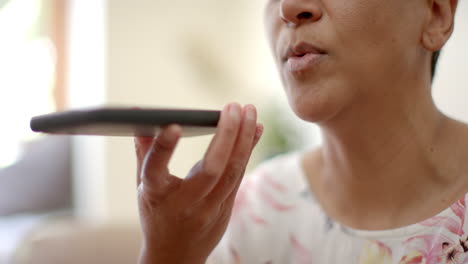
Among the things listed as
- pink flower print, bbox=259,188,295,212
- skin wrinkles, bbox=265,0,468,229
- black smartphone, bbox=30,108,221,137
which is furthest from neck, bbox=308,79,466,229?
black smartphone, bbox=30,108,221,137

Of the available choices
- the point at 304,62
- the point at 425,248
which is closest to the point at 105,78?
the point at 304,62

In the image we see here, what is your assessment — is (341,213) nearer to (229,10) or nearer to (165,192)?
(165,192)

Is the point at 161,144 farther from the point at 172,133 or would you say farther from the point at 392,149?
the point at 392,149

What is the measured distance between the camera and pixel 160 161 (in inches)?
17.6

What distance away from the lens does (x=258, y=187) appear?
0.87m

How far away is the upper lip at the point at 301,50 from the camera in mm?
572

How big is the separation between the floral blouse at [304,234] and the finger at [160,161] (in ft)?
1.11

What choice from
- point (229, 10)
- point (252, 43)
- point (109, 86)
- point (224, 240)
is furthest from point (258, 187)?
point (229, 10)

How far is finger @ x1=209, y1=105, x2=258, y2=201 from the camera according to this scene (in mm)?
477

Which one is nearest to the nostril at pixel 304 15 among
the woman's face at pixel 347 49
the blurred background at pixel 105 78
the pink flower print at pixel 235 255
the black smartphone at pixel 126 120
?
the woman's face at pixel 347 49

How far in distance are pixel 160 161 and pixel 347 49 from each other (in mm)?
Answer: 291

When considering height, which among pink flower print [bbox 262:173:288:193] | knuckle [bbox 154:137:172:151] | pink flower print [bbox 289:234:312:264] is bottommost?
pink flower print [bbox 289:234:312:264]

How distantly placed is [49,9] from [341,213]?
9.00 ft

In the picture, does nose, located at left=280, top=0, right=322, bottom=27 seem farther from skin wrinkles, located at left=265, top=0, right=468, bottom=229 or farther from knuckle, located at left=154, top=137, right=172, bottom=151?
knuckle, located at left=154, top=137, right=172, bottom=151
